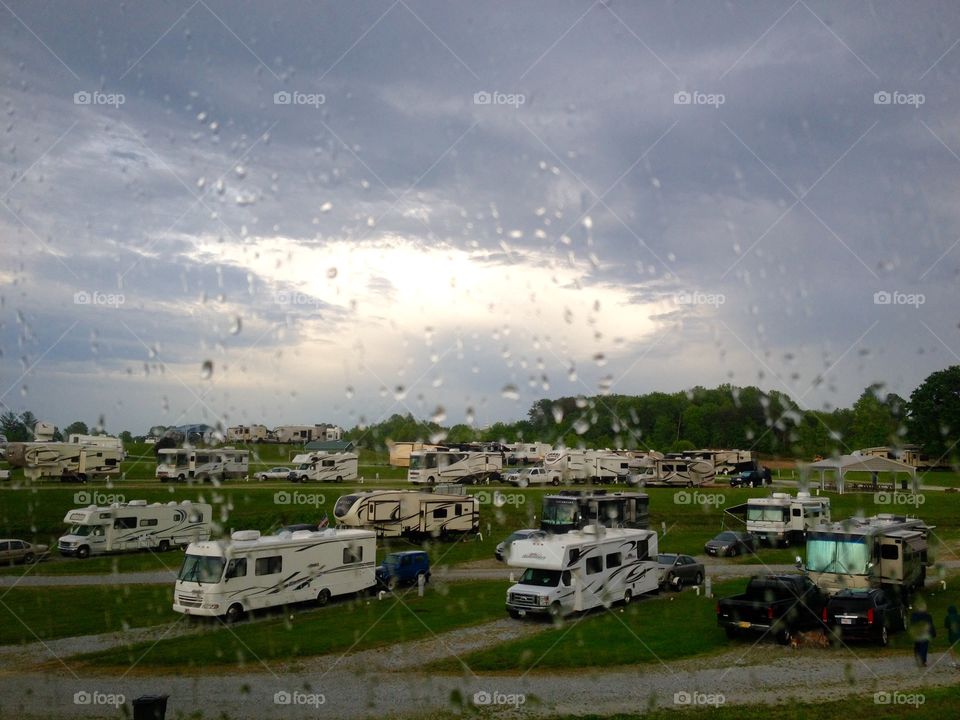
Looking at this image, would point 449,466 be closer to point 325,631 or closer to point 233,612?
point 233,612

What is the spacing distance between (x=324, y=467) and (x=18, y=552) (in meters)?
25.3

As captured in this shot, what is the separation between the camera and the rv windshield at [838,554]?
21.2 meters

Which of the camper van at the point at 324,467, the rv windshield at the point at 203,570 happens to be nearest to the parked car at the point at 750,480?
the camper van at the point at 324,467

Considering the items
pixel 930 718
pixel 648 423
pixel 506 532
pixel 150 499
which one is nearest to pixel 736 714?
pixel 930 718

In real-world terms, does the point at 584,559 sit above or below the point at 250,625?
above

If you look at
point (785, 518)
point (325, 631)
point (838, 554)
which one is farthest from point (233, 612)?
point (785, 518)

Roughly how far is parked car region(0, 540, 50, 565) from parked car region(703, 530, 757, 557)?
92.1 ft

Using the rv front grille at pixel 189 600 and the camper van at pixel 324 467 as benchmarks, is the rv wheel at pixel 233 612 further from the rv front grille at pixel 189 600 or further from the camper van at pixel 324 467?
the camper van at pixel 324 467

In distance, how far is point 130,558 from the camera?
3158 cm

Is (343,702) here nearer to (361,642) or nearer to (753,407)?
(361,642)

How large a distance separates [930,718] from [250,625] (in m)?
15.1

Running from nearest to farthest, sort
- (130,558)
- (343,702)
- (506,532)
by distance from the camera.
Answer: (343,702) → (130,558) → (506,532)

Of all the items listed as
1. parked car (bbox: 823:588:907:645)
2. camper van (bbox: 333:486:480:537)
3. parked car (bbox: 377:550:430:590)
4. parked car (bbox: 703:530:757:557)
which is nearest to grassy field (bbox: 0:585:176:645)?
parked car (bbox: 377:550:430:590)

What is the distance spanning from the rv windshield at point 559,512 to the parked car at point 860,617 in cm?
1589
